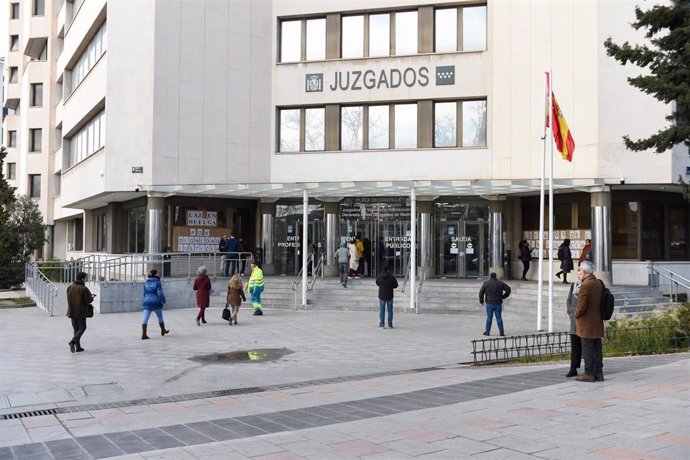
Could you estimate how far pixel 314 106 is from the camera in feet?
97.9

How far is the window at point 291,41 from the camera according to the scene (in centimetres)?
3009

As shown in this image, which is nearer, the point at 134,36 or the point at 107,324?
the point at 107,324

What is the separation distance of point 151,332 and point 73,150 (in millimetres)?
25311

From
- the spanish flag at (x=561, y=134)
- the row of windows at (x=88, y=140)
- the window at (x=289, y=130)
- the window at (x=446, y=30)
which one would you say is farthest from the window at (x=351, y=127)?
the spanish flag at (x=561, y=134)

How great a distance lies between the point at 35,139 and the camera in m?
54.5

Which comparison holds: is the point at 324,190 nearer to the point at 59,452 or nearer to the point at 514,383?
the point at 514,383

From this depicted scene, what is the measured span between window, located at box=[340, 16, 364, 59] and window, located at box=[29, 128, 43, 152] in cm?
3423

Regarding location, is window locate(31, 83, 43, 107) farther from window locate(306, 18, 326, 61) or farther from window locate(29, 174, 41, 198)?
window locate(306, 18, 326, 61)

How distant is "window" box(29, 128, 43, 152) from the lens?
54.1m

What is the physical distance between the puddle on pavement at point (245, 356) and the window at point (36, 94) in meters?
47.7

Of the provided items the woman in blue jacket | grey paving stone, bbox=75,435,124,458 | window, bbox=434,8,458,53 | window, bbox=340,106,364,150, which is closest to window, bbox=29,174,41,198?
window, bbox=340,106,364,150

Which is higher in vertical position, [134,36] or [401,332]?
[134,36]

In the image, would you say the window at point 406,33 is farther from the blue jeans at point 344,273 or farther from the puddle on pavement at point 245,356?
the puddle on pavement at point 245,356

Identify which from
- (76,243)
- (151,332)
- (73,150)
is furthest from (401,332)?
(76,243)
